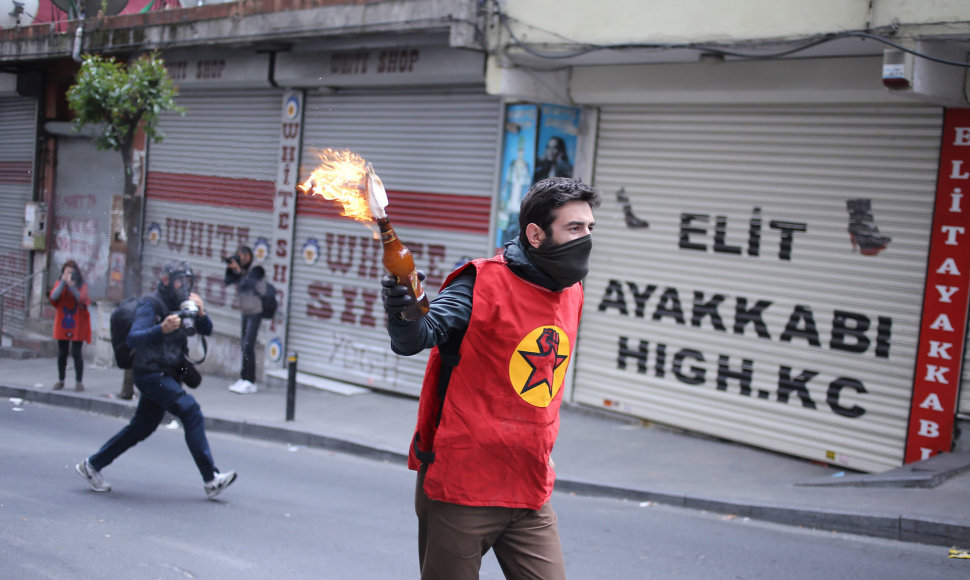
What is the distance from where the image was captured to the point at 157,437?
Answer: 9984 millimetres

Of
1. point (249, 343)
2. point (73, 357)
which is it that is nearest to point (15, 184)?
point (73, 357)

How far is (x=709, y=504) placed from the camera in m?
7.69

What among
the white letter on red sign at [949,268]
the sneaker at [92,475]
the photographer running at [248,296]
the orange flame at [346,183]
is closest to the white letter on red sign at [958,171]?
the white letter on red sign at [949,268]

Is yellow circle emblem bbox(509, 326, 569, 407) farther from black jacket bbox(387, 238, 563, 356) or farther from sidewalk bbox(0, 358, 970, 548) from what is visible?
sidewalk bbox(0, 358, 970, 548)

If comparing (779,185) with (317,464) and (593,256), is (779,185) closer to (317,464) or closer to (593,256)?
(593,256)

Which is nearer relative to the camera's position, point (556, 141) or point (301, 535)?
point (301, 535)

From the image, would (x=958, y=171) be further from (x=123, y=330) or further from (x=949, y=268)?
(x=123, y=330)

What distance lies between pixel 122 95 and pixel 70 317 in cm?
312

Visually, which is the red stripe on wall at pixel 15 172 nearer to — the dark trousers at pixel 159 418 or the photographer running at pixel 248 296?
the photographer running at pixel 248 296

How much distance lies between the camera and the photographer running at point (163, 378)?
6832 millimetres

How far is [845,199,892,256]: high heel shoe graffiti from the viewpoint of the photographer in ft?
28.9

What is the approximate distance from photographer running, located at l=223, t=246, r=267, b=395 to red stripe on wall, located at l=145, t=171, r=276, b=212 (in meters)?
1.89

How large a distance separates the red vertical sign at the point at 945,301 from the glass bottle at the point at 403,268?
6886 mm

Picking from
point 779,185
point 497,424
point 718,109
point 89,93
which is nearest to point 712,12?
point 718,109
